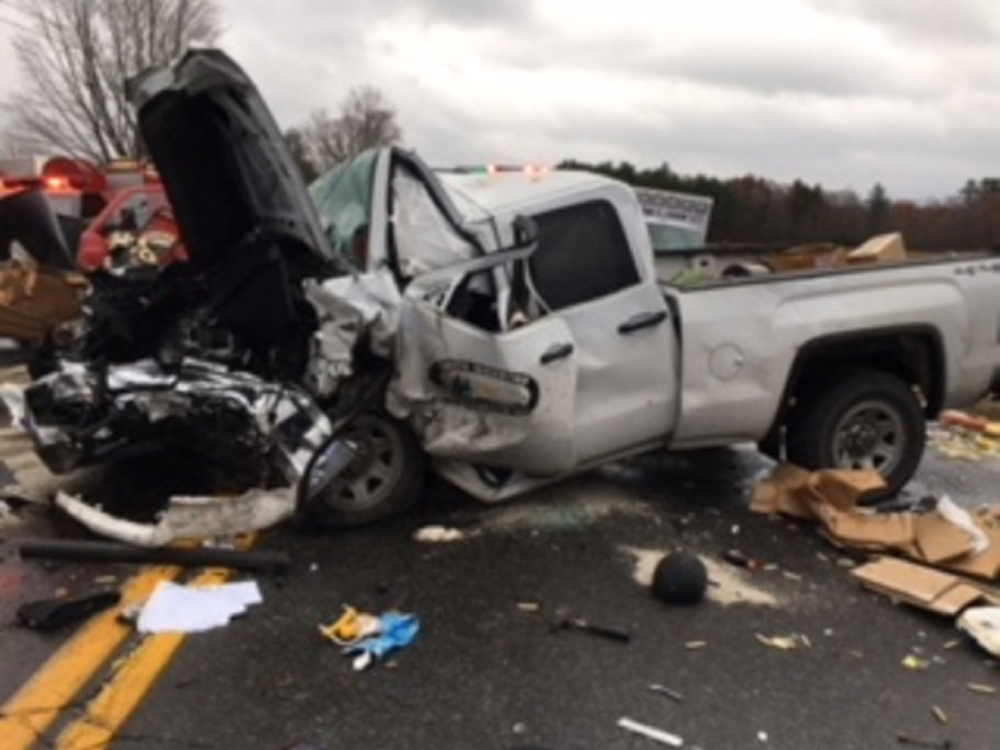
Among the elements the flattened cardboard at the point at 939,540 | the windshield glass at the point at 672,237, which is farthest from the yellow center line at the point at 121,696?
the windshield glass at the point at 672,237

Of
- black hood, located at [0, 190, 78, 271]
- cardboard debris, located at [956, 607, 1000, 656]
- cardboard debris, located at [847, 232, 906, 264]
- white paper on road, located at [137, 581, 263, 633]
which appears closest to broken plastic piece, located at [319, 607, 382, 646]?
white paper on road, located at [137, 581, 263, 633]

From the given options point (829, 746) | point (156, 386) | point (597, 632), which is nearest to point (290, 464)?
point (156, 386)

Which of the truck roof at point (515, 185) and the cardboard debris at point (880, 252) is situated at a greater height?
the truck roof at point (515, 185)

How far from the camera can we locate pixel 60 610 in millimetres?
4395

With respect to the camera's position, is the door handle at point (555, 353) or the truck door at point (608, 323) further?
the truck door at point (608, 323)

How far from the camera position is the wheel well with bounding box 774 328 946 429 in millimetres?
6191

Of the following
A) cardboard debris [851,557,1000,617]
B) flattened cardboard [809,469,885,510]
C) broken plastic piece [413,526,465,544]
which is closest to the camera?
cardboard debris [851,557,1000,617]

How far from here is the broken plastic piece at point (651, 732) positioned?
3604mm

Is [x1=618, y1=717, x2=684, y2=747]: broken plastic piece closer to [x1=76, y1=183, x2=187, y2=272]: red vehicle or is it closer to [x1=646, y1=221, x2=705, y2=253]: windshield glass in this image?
[x1=646, y1=221, x2=705, y2=253]: windshield glass

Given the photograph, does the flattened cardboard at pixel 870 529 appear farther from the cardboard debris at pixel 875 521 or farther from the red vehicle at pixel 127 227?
the red vehicle at pixel 127 227

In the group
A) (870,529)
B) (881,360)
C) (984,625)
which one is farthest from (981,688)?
(881,360)

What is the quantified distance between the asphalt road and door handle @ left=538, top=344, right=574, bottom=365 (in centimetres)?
96

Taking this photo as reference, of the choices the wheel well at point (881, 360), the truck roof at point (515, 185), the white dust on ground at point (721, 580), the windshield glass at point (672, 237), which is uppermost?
the truck roof at point (515, 185)

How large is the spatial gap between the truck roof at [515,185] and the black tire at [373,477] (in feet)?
4.32
